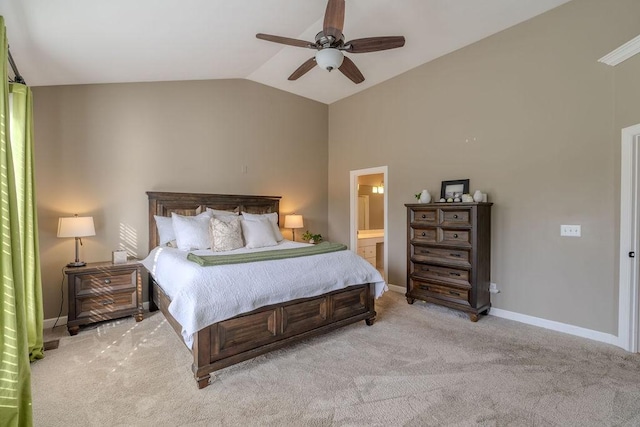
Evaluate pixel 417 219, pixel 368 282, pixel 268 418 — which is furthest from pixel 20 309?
pixel 417 219

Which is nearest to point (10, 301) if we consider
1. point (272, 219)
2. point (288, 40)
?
point (288, 40)

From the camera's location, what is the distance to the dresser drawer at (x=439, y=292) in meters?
3.61

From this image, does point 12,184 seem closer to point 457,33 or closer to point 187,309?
point 187,309

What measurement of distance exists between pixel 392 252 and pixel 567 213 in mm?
2370

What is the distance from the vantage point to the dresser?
3.51 metres

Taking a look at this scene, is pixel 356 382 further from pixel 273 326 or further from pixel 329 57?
pixel 329 57

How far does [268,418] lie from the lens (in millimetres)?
1898

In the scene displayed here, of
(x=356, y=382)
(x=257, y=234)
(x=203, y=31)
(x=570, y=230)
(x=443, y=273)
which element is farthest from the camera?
(x=257, y=234)

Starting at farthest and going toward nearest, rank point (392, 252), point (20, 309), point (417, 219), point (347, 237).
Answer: point (347, 237) → point (392, 252) → point (417, 219) → point (20, 309)

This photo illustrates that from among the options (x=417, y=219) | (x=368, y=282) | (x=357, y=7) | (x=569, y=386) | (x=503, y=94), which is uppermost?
(x=357, y=7)

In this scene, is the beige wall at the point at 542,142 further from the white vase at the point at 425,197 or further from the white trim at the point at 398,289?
the white trim at the point at 398,289

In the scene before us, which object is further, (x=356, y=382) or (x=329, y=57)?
(x=329, y=57)

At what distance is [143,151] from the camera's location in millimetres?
3971

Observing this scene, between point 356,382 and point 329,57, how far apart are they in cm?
280
